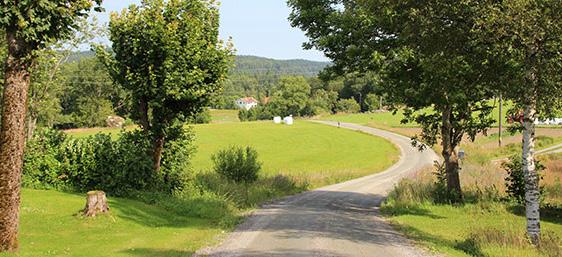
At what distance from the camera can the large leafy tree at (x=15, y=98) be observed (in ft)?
41.3

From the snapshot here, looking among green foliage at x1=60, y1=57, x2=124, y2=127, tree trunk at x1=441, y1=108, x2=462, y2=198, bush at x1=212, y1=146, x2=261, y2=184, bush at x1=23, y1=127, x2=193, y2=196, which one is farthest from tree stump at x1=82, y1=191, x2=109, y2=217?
green foliage at x1=60, y1=57, x2=124, y2=127

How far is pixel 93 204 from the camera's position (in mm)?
18406

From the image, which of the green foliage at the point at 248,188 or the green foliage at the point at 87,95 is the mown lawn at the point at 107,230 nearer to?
the green foliage at the point at 248,188

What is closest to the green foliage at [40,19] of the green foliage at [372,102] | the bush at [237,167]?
the bush at [237,167]

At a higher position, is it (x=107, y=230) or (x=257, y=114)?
(x=257, y=114)

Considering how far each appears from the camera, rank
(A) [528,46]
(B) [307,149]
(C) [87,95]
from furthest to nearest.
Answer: (C) [87,95], (B) [307,149], (A) [528,46]

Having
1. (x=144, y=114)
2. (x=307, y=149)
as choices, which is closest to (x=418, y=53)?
(x=144, y=114)

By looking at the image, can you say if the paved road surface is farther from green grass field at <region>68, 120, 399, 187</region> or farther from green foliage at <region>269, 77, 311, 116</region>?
green foliage at <region>269, 77, 311, 116</region>

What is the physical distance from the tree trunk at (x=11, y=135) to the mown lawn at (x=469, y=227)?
12.1 m

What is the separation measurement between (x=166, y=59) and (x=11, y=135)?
12.1 meters

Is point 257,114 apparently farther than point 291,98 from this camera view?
Yes

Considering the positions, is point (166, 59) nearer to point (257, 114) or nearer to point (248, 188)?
point (248, 188)

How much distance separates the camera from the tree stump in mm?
18312

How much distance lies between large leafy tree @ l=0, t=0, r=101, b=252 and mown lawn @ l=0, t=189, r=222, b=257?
1.12 meters
